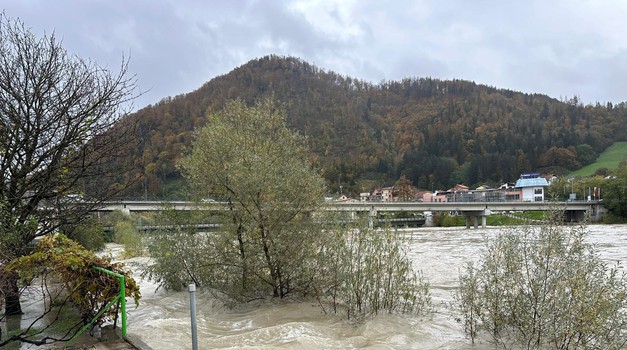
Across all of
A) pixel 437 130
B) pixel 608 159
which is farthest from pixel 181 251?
pixel 608 159

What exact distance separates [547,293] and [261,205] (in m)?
6.74

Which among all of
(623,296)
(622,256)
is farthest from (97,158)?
(622,256)

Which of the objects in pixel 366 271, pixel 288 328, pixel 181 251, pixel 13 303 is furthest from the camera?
pixel 181 251

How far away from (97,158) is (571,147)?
485 feet

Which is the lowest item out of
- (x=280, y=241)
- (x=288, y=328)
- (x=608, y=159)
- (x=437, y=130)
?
(x=288, y=328)

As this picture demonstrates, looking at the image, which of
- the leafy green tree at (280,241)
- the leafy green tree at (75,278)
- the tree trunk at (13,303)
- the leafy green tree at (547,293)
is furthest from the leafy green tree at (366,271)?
the tree trunk at (13,303)

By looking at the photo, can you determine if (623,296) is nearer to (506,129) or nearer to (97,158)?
(97,158)

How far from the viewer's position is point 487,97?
17125 cm

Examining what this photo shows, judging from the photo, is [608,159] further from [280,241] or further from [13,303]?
[13,303]

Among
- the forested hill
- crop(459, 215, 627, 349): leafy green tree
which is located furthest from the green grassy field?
crop(459, 215, 627, 349): leafy green tree

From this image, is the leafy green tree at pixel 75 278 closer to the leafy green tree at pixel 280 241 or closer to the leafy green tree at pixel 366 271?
the leafy green tree at pixel 280 241

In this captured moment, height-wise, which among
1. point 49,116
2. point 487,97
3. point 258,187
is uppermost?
point 487,97

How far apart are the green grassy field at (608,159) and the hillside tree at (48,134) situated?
138m

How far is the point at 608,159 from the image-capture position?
445ft
